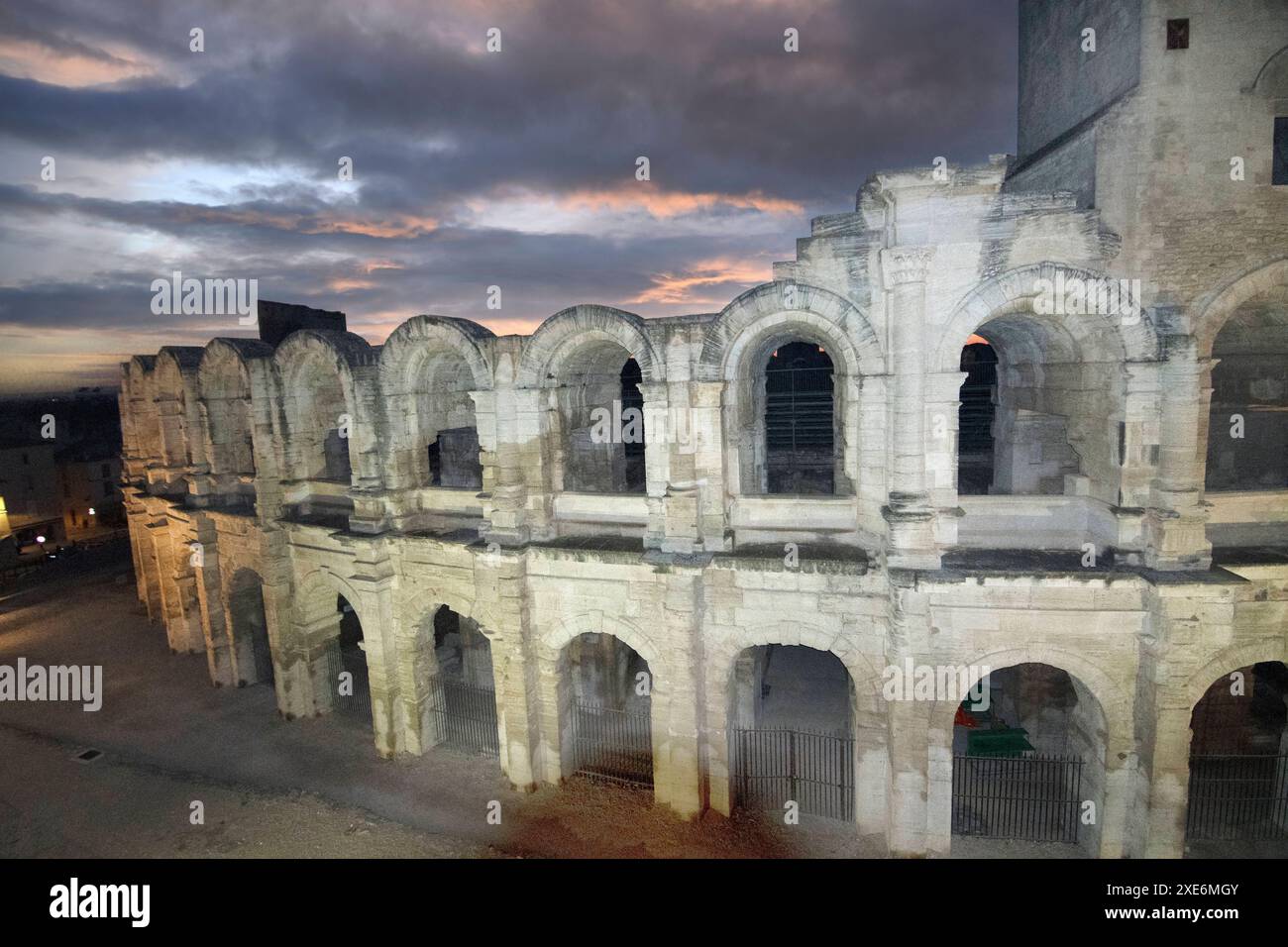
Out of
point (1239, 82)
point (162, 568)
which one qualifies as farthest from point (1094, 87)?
point (162, 568)

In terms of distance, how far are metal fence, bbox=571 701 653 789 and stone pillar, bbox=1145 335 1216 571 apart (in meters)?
10.4

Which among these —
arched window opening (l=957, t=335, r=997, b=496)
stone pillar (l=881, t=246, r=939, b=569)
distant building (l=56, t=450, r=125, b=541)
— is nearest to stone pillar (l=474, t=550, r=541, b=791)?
stone pillar (l=881, t=246, r=939, b=569)

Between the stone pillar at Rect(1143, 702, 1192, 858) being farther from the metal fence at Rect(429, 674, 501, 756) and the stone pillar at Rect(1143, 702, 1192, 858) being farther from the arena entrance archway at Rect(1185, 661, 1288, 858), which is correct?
the metal fence at Rect(429, 674, 501, 756)

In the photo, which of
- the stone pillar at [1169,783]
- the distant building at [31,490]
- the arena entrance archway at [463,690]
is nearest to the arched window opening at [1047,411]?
the stone pillar at [1169,783]

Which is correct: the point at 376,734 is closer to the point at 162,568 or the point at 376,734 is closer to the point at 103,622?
the point at 162,568

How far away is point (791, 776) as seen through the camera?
1332 centimetres

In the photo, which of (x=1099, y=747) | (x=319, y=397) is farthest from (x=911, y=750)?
(x=319, y=397)

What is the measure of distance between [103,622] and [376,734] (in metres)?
18.6

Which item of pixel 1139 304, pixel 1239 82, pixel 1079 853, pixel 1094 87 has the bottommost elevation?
pixel 1079 853

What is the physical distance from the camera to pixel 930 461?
11.3 metres

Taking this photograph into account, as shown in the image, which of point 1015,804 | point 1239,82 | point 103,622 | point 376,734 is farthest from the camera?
point 103,622

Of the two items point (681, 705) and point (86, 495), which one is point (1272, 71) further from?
point (86, 495)

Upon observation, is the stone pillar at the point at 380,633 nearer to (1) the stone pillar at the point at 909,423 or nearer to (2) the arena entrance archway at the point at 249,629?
(2) the arena entrance archway at the point at 249,629

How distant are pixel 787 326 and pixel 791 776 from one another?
8.87m
